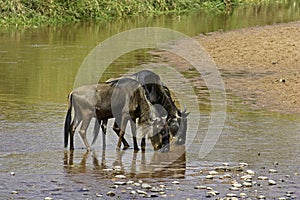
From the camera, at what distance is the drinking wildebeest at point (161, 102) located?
38.6 feet

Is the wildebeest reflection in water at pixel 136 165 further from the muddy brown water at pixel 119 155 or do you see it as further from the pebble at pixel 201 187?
the pebble at pixel 201 187

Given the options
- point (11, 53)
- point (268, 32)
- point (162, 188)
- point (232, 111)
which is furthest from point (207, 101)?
point (268, 32)

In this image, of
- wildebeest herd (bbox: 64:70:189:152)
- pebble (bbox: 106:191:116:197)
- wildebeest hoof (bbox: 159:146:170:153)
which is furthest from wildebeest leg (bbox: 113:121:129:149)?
pebble (bbox: 106:191:116:197)

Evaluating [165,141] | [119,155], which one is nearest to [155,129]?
[165,141]

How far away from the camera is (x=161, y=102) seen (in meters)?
11.9

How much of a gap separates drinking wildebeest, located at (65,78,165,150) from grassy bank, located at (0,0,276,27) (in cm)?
1969

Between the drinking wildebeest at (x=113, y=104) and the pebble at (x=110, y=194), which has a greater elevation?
the drinking wildebeest at (x=113, y=104)

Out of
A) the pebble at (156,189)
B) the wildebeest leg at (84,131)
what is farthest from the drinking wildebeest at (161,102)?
the pebble at (156,189)

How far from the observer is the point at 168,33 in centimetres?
3122

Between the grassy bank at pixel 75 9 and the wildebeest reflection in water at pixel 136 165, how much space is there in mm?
20310

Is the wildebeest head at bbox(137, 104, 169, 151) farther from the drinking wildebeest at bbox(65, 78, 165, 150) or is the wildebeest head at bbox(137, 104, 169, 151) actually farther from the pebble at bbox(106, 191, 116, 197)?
the pebble at bbox(106, 191, 116, 197)

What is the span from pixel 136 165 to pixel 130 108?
1.27 metres

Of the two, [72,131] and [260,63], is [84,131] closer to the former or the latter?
[72,131]

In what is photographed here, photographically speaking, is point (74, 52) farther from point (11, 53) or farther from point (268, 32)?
point (268, 32)
